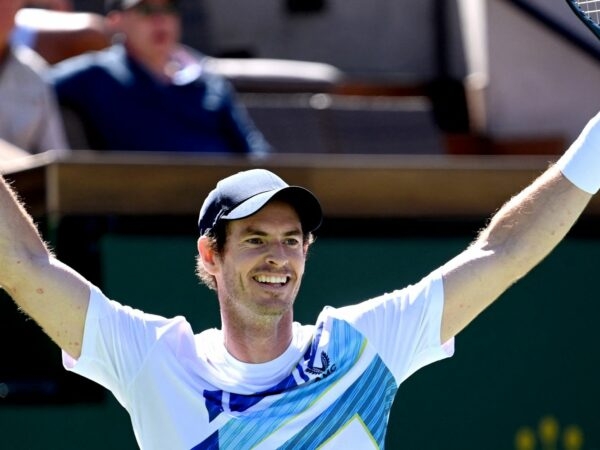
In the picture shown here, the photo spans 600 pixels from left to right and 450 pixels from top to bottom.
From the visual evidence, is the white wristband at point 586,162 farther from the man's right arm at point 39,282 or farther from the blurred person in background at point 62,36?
the blurred person in background at point 62,36

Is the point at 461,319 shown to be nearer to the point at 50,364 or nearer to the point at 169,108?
the point at 50,364

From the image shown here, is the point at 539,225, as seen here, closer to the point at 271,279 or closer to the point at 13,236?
the point at 271,279

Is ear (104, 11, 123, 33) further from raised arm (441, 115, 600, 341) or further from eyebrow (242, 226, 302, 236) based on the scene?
raised arm (441, 115, 600, 341)

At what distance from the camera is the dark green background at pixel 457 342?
567cm

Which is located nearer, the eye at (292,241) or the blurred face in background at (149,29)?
the eye at (292,241)

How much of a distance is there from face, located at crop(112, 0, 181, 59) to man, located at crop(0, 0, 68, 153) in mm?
511

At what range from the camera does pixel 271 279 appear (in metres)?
3.48

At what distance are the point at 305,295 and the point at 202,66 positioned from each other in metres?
1.80

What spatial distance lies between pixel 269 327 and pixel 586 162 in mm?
854

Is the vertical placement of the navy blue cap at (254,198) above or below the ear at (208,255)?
above

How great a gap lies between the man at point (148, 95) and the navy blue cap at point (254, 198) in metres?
2.93

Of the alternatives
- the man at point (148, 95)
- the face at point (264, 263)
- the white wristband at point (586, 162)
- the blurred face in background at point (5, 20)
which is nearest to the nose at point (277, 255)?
the face at point (264, 263)

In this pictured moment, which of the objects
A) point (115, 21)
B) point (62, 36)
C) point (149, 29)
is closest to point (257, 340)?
point (149, 29)

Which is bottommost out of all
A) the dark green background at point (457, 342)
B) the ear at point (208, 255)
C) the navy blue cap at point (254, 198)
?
the dark green background at point (457, 342)
